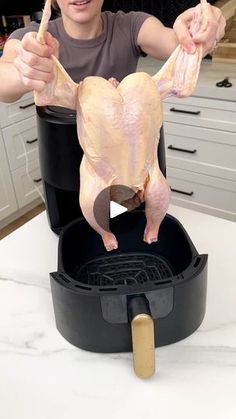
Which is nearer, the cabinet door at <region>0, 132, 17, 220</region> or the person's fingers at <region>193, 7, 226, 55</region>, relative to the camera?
the person's fingers at <region>193, 7, 226, 55</region>

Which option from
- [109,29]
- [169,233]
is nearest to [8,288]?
[169,233]

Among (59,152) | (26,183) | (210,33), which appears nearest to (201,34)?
(210,33)

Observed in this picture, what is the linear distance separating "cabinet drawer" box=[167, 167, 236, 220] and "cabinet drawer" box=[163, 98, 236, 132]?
0.81ft

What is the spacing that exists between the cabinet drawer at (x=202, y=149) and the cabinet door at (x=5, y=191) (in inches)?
30.4

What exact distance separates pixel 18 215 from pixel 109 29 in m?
1.48

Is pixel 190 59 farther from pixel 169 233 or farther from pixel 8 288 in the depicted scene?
pixel 8 288

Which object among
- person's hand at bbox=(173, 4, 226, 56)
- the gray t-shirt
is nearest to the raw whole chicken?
person's hand at bbox=(173, 4, 226, 56)

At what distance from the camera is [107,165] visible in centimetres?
58

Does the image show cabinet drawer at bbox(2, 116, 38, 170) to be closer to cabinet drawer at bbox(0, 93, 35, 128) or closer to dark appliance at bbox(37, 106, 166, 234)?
cabinet drawer at bbox(0, 93, 35, 128)

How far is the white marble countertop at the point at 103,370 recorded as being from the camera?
53 centimetres

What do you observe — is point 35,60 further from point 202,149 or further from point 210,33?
point 202,149

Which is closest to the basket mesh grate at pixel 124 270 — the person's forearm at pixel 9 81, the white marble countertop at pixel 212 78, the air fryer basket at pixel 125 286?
the air fryer basket at pixel 125 286

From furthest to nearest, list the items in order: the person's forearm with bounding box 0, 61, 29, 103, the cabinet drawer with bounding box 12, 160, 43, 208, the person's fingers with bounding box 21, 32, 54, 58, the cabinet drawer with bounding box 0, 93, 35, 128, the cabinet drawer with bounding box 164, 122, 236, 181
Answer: the cabinet drawer with bounding box 12, 160, 43, 208, the cabinet drawer with bounding box 0, 93, 35, 128, the cabinet drawer with bounding box 164, 122, 236, 181, the person's forearm with bounding box 0, 61, 29, 103, the person's fingers with bounding box 21, 32, 54, 58

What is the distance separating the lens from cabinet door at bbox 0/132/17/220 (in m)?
1.93
